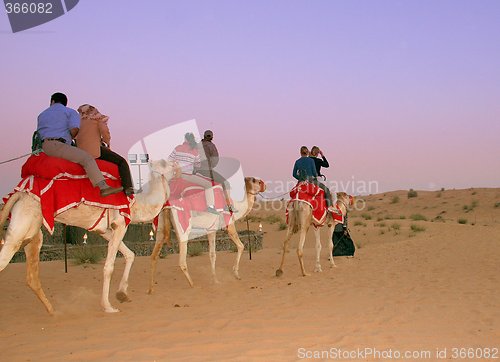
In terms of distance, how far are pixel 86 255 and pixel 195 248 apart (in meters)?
4.26

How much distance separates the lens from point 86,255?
16.2 m

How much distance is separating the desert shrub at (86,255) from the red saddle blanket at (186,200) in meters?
5.79

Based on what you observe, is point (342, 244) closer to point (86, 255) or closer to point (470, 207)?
point (86, 255)

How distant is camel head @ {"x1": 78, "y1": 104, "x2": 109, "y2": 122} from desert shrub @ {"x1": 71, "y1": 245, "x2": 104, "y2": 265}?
8.25 metres

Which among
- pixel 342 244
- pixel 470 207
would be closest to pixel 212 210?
pixel 342 244

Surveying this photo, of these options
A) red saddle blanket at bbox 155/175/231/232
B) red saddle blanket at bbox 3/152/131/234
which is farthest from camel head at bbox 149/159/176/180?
red saddle blanket at bbox 3/152/131/234

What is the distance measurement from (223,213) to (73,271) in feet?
15.9

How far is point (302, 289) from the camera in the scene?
10938 mm

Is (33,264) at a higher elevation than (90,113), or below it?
below

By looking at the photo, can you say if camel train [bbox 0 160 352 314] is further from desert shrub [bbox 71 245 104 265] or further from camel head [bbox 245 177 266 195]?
desert shrub [bbox 71 245 104 265]

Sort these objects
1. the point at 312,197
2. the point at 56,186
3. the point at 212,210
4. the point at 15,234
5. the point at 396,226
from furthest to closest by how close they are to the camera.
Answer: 1. the point at 396,226
2. the point at 312,197
3. the point at 212,210
4. the point at 56,186
5. the point at 15,234

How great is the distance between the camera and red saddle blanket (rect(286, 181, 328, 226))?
13.4 m

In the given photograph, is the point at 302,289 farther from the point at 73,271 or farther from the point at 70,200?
the point at 73,271

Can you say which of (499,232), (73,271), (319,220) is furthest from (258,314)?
(499,232)
